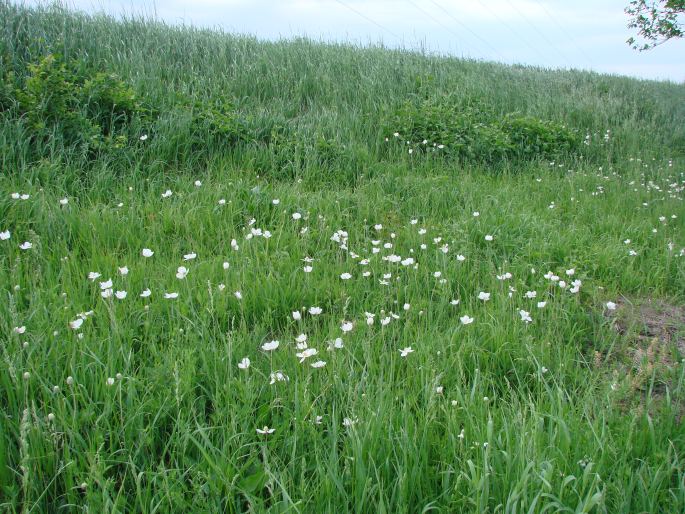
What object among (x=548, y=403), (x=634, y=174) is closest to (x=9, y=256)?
(x=548, y=403)

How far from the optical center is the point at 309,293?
3293 mm

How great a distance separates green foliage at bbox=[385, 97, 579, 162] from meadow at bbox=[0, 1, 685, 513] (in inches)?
1.8

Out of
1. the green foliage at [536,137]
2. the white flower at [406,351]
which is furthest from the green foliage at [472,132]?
the white flower at [406,351]

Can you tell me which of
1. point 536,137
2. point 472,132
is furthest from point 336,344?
point 536,137

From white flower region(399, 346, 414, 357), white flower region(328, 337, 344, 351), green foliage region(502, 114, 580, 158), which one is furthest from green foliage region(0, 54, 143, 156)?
green foliage region(502, 114, 580, 158)

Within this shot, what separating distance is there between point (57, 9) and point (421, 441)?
7.86m

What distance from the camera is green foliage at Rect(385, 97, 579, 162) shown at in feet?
22.1

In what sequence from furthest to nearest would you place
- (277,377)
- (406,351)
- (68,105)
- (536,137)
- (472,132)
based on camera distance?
(536,137), (472,132), (68,105), (406,351), (277,377)

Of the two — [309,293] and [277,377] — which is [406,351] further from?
[309,293]

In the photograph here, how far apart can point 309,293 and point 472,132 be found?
4.74m

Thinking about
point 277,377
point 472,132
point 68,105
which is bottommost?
point 277,377

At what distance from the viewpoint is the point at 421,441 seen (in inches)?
78.9

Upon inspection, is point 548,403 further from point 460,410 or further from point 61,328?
point 61,328

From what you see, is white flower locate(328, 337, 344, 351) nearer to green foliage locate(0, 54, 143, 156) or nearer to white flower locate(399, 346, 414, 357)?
white flower locate(399, 346, 414, 357)
